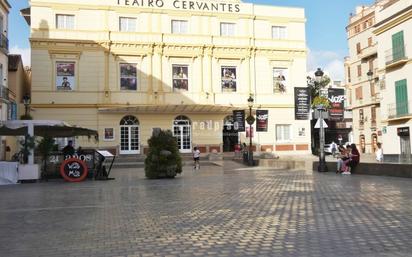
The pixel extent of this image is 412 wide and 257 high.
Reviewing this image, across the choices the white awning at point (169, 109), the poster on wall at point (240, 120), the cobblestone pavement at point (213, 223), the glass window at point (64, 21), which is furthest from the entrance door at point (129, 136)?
the cobblestone pavement at point (213, 223)

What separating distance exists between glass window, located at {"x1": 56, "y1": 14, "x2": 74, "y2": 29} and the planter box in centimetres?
2415

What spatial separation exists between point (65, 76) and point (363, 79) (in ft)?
117

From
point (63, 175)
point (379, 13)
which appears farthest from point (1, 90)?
point (379, 13)

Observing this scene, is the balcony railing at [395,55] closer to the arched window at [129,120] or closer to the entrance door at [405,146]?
the entrance door at [405,146]

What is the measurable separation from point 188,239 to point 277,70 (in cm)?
3948

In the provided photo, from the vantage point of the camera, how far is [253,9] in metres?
44.8

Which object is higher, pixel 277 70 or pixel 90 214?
pixel 277 70

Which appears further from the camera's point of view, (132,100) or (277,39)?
(277,39)

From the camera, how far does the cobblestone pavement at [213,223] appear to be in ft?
21.0

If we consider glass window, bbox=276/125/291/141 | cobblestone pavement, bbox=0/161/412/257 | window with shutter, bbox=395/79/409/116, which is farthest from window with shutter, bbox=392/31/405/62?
cobblestone pavement, bbox=0/161/412/257

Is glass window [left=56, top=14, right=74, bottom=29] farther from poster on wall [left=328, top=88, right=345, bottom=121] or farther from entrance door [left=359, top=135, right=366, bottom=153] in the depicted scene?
entrance door [left=359, top=135, right=366, bottom=153]

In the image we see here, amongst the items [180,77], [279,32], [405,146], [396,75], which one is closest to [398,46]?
[396,75]

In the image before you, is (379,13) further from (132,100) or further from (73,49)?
(73,49)

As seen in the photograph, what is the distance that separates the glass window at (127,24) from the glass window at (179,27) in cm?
347
